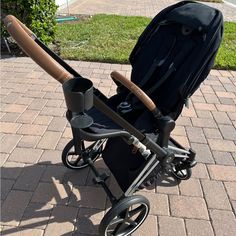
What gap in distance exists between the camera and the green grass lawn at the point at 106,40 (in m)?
5.34

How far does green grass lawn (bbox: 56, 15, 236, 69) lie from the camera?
17.5 feet

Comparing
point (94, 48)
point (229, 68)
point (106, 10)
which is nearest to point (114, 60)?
point (94, 48)

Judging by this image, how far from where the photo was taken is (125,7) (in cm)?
1048

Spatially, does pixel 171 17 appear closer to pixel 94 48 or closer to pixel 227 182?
pixel 227 182

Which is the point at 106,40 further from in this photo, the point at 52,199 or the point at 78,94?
the point at 78,94

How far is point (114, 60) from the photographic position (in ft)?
17.2

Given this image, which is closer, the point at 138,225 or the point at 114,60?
the point at 138,225

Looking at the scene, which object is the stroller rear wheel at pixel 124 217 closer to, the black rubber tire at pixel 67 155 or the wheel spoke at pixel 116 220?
the wheel spoke at pixel 116 220

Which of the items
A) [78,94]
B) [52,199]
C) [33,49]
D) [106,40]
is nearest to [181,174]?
[52,199]

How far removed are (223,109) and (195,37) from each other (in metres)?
2.00

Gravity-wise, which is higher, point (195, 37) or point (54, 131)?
point (195, 37)

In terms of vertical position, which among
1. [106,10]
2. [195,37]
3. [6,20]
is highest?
[6,20]

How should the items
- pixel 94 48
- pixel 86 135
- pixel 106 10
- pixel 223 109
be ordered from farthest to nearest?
pixel 106 10
pixel 94 48
pixel 223 109
pixel 86 135

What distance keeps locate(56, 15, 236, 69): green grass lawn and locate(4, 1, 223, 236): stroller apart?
9.29 feet
